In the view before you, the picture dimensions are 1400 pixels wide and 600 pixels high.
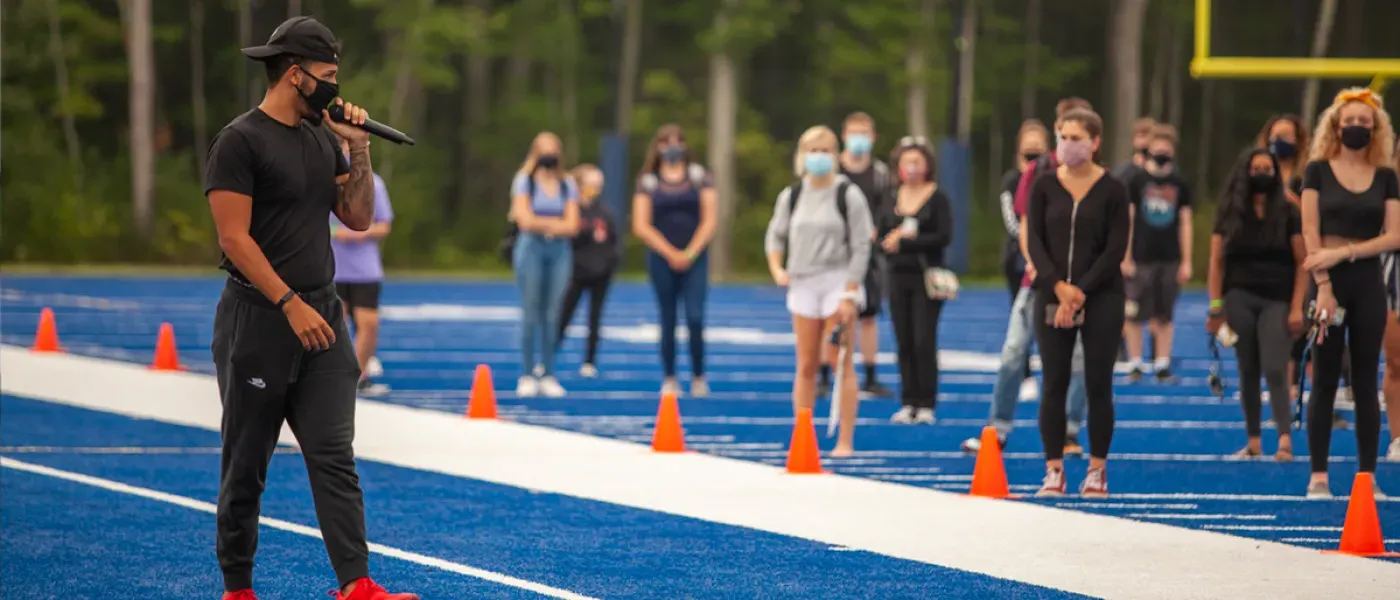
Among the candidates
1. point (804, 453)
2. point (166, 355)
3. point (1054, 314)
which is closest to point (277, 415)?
point (804, 453)

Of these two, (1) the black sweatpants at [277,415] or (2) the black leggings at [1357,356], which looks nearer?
(1) the black sweatpants at [277,415]

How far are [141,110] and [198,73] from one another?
15.5 feet

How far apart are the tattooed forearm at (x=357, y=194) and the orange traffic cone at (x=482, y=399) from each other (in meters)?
6.79

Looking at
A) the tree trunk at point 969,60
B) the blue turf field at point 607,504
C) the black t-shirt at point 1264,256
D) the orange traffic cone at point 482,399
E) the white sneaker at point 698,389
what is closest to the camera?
the blue turf field at point 607,504

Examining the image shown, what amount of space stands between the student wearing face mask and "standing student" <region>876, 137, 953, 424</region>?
122 inches

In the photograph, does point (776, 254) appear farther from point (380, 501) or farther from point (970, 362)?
point (970, 362)

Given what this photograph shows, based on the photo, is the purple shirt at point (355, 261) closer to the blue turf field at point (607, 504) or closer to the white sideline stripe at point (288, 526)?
Answer: the blue turf field at point (607, 504)

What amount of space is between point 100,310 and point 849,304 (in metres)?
15.5

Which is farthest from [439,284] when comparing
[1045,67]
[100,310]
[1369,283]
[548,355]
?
[1369,283]

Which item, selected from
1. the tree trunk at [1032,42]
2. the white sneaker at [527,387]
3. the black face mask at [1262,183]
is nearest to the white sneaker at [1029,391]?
the white sneaker at [527,387]

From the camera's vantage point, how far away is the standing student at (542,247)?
16.2m

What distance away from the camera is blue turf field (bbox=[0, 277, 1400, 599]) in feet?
27.6

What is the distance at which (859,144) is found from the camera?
14438 millimetres

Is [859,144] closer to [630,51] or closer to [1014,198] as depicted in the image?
[1014,198]
